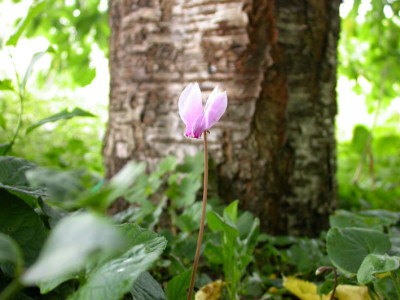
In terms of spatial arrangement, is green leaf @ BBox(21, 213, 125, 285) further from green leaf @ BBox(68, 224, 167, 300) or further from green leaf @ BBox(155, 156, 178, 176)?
green leaf @ BBox(155, 156, 178, 176)

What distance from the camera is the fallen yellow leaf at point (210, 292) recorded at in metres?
0.98

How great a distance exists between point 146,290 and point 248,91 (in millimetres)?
956

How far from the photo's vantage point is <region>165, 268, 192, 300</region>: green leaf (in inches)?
29.2

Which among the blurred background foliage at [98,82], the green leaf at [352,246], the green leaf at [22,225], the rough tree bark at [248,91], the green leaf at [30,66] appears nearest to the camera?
the green leaf at [22,225]

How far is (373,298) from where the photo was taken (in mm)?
833

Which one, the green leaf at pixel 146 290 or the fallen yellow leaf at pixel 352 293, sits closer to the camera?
the green leaf at pixel 146 290

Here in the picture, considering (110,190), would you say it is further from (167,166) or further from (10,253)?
(167,166)

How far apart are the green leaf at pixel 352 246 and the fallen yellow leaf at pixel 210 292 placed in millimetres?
336

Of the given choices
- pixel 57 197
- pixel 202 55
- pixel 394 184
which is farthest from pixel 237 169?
pixel 394 184

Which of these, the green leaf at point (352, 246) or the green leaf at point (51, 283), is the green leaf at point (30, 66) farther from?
the green leaf at point (352, 246)

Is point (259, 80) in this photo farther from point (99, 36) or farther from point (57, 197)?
point (99, 36)

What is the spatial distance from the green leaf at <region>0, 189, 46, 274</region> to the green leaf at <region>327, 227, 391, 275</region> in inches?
24.4

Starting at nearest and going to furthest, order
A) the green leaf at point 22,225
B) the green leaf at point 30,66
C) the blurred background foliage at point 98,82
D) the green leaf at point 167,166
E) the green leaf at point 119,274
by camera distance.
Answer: the green leaf at point 119,274 < the green leaf at point 22,225 < the green leaf at point 30,66 < the green leaf at point 167,166 < the blurred background foliage at point 98,82

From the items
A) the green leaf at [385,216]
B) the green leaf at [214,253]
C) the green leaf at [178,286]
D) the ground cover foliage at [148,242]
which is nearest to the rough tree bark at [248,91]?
the ground cover foliage at [148,242]
